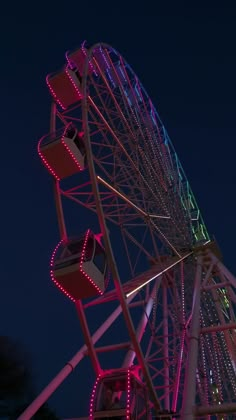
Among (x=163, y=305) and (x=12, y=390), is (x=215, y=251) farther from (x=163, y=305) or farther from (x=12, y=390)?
(x=12, y=390)

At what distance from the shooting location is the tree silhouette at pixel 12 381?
18969 millimetres

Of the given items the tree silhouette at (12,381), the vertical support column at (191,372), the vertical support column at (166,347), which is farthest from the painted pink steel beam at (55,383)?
the tree silhouette at (12,381)

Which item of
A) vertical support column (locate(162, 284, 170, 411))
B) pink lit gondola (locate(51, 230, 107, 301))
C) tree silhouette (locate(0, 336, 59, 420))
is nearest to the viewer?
pink lit gondola (locate(51, 230, 107, 301))

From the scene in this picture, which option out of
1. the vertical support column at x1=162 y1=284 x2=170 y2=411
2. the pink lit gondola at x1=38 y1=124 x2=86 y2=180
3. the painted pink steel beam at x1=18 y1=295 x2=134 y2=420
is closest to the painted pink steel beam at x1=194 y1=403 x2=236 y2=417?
the painted pink steel beam at x1=18 y1=295 x2=134 y2=420

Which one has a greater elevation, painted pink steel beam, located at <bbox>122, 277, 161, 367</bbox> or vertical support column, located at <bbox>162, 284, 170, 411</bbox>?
painted pink steel beam, located at <bbox>122, 277, 161, 367</bbox>

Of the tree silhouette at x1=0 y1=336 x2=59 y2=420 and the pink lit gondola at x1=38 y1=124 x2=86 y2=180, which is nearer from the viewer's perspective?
the pink lit gondola at x1=38 y1=124 x2=86 y2=180

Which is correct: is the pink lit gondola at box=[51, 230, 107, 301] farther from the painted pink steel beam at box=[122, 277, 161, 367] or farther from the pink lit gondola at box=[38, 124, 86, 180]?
the pink lit gondola at box=[38, 124, 86, 180]

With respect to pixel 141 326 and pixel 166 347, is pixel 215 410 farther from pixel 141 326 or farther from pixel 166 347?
pixel 166 347

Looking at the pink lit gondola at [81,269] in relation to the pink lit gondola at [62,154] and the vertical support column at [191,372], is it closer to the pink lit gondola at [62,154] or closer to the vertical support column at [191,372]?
the pink lit gondola at [62,154]

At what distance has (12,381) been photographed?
19.2 meters

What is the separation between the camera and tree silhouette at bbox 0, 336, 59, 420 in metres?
19.0

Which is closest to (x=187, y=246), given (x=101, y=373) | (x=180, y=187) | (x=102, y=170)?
(x=180, y=187)

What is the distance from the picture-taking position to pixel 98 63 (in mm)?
11469

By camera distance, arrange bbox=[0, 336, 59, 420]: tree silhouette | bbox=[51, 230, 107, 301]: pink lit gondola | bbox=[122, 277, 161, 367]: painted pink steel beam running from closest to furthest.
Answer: bbox=[51, 230, 107, 301]: pink lit gondola → bbox=[122, 277, 161, 367]: painted pink steel beam → bbox=[0, 336, 59, 420]: tree silhouette
